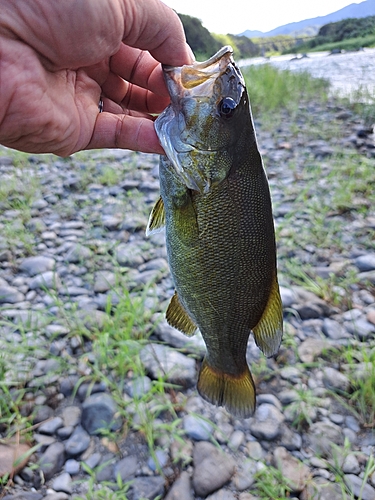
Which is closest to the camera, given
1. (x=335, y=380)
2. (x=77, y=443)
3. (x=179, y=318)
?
(x=179, y=318)

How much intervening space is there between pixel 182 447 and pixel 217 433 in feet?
0.80

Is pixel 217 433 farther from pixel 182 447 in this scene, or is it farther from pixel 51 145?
pixel 51 145

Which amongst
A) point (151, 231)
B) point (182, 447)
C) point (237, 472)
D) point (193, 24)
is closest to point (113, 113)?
point (151, 231)

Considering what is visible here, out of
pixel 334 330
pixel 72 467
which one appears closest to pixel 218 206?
pixel 72 467

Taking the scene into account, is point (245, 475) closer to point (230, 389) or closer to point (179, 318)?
point (230, 389)

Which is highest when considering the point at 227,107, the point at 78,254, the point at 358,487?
the point at 227,107

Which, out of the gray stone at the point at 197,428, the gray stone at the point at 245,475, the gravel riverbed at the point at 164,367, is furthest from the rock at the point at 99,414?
the gray stone at the point at 245,475

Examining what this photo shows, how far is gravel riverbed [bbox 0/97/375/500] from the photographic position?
2.46 m

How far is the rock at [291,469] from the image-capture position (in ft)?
7.83

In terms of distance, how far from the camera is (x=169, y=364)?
3.04m

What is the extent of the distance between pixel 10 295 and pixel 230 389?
8.16 ft

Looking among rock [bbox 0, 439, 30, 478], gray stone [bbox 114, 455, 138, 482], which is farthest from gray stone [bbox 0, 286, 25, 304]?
gray stone [bbox 114, 455, 138, 482]

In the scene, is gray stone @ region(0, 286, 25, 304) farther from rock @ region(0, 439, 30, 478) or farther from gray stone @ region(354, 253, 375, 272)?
gray stone @ region(354, 253, 375, 272)

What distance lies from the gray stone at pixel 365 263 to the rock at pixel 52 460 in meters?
3.03
